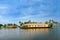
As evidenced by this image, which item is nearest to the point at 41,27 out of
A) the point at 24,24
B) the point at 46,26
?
the point at 46,26

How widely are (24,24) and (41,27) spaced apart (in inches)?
87.7

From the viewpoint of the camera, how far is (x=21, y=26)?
1772 cm

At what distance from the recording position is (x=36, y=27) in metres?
18.2

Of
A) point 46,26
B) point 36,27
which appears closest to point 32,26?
point 36,27

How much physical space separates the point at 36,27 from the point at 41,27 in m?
0.63

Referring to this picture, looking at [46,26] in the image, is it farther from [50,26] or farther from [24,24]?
[24,24]

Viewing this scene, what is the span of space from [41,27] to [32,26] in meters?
1.11

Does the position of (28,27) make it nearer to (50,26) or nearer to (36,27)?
(36,27)

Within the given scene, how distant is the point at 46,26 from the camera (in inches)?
713

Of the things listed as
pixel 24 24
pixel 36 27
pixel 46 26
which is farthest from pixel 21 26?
pixel 46 26

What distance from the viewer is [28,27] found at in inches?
699

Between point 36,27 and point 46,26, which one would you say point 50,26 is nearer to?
point 46,26

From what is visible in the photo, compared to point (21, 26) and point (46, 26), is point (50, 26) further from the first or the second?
point (21, 26)

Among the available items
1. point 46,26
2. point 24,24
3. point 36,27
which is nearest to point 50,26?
point 46,26
